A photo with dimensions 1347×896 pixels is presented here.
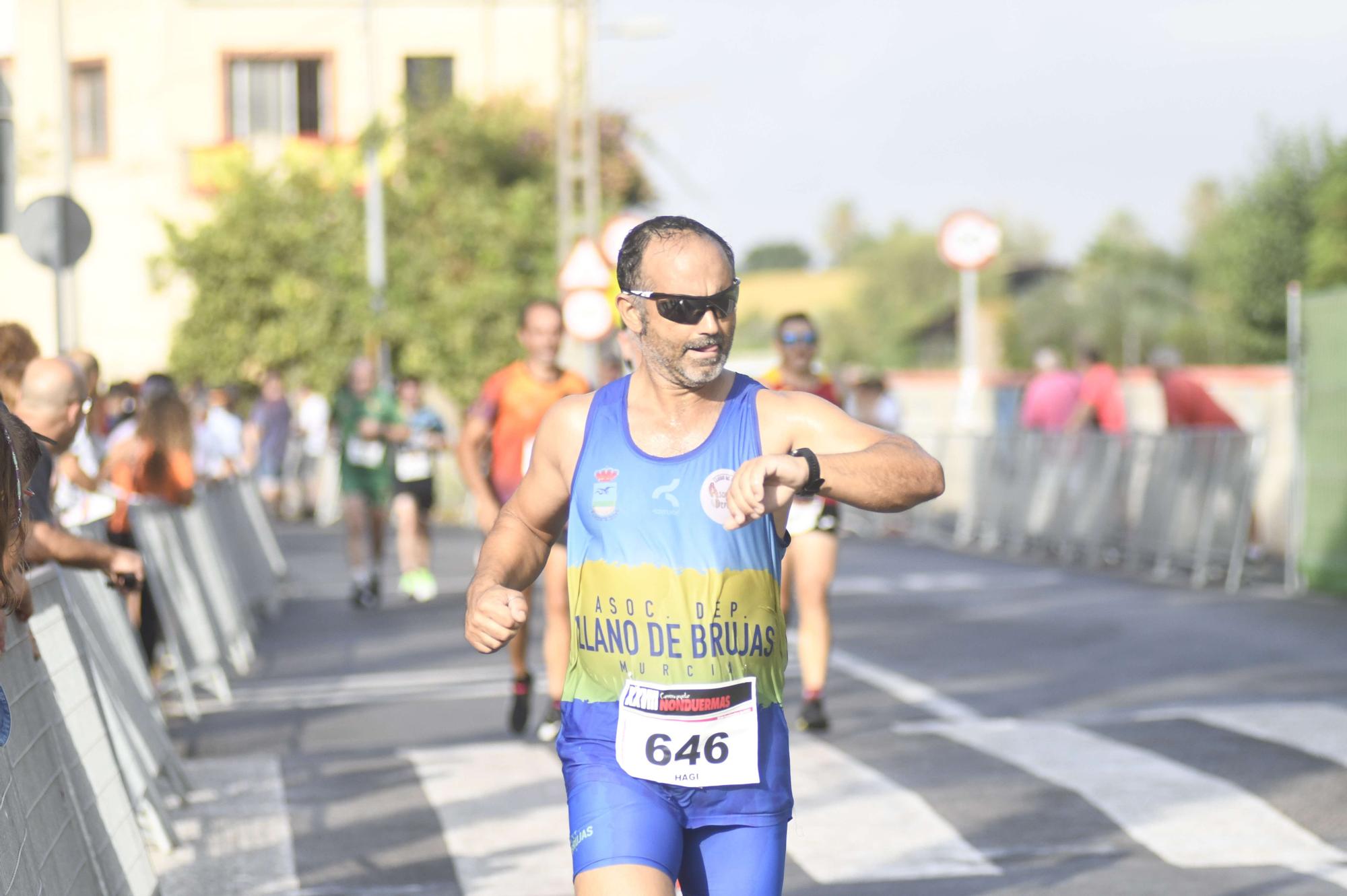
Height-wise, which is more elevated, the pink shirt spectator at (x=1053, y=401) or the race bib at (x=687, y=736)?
the race bib at (x=687, y=736)

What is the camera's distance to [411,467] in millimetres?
17203

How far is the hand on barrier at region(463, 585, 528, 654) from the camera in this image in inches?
157

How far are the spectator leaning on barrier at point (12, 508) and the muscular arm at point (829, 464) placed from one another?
1426 mm

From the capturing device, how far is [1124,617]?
1442 centimetres

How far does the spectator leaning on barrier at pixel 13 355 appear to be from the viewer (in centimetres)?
685

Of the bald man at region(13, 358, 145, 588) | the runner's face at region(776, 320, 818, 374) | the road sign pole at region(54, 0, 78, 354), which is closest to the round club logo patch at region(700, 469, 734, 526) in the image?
the bald man at region(13, 358, 145, 588)

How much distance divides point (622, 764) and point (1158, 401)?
23.4 m

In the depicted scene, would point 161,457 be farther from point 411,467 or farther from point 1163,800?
point 1163,800

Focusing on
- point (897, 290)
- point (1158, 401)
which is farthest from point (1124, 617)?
point (897, 290)

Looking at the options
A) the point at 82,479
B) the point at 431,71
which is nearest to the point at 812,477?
the point at 82,479

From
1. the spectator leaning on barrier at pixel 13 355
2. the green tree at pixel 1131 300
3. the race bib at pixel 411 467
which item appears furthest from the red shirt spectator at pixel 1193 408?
the green tree at pixel 1131 300

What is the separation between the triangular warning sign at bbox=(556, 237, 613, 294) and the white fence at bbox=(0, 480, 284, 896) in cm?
583

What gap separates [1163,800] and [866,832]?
1234mm

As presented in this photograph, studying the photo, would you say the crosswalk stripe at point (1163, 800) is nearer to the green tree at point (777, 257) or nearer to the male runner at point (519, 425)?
the male runner at point (519, 425)
